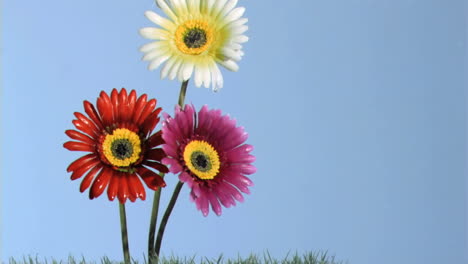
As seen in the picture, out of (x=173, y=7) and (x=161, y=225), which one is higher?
(x=173, y=7)

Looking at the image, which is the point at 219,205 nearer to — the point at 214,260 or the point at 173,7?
the point at 214,260

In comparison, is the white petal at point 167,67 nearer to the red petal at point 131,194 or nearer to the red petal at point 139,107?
the red petal at point 139,107

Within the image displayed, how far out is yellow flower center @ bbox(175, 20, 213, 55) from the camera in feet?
5.98

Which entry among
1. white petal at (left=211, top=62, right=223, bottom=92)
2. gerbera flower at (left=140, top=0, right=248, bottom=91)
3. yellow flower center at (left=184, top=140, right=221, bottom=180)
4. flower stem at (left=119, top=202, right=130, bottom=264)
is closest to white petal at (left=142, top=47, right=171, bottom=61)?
gerbera flower at (left=140, top=0, right=248, bottom=91)

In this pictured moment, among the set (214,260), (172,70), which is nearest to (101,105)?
(172,70)

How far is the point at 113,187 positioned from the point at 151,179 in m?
0.08

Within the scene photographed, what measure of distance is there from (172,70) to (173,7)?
148 mm

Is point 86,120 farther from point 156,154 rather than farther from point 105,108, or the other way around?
point 156,154

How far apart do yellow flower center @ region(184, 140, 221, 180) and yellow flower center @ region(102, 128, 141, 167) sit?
113 millimetres

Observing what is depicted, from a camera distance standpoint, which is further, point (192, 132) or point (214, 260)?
point (214, 260)

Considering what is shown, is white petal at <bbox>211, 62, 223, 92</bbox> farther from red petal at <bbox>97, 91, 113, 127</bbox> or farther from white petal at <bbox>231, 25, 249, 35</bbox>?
red petal at <bbox>97, 91, 113, 127</bbox>

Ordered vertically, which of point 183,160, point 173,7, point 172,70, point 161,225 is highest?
point 173,7

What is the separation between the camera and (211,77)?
182cm

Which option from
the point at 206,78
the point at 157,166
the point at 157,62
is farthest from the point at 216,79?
the point at 157,166
